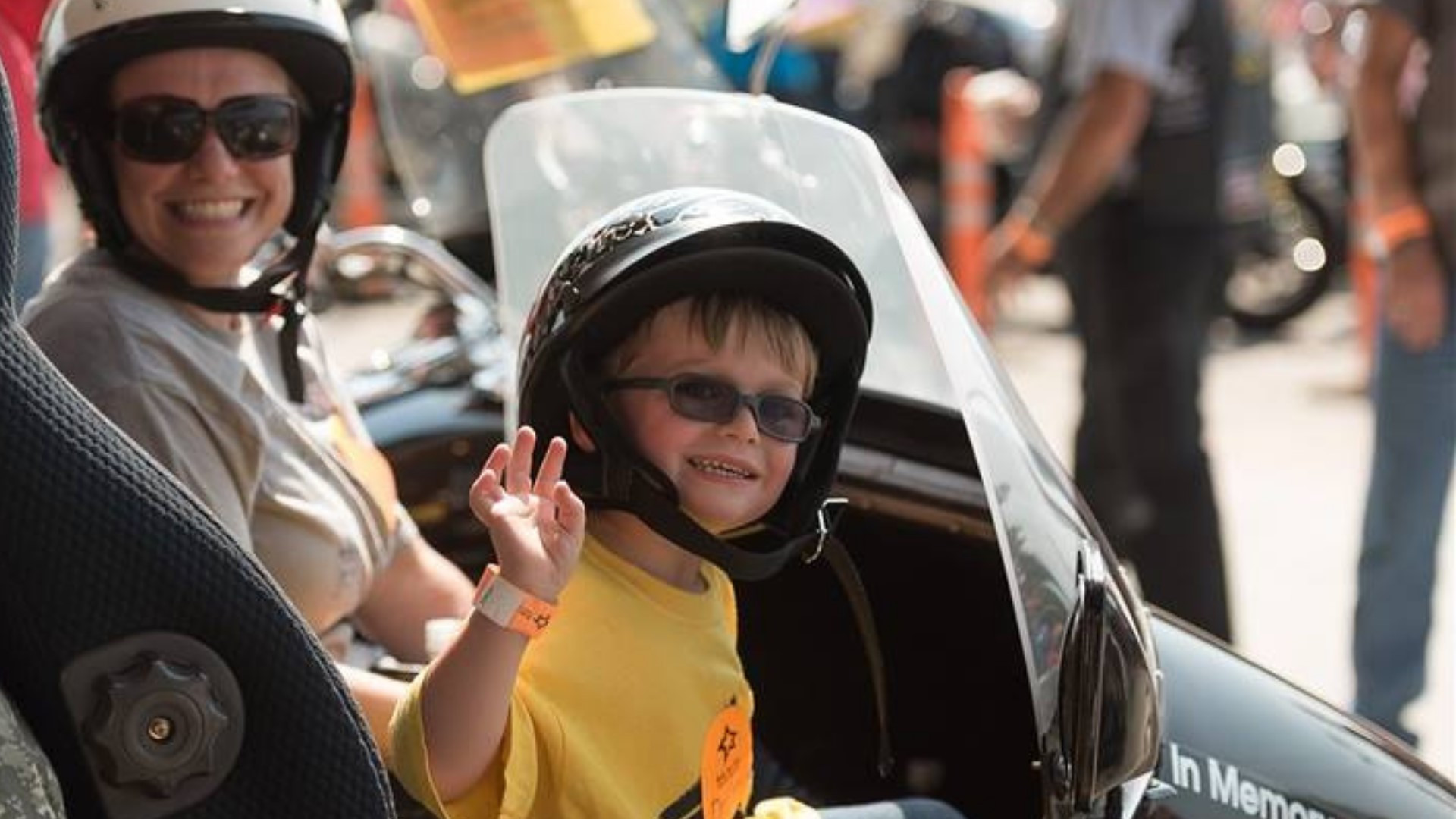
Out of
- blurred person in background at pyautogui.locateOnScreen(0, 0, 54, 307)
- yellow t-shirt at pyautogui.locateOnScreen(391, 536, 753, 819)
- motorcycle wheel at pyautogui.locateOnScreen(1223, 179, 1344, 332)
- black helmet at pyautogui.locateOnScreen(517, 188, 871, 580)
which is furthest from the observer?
motorcycle wheel at pyautogui.locateOnScreen(1223, 179, 1344, 332)

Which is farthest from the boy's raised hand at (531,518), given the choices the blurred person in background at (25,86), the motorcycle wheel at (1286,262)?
the motorcycle wheel at (1286,262)

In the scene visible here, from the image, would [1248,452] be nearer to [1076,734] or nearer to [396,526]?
[396,526]

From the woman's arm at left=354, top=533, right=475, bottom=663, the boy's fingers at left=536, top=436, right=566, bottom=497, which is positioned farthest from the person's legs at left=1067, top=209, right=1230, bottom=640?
the boy's fingers at left=536, top=436, right=566, bottom=497

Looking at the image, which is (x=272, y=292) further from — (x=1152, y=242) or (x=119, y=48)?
(x=1152, y=242)

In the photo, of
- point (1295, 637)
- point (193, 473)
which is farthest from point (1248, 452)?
point (193, 473)

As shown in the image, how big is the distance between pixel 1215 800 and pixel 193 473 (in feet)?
3.58

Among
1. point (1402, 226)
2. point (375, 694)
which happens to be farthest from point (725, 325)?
Answer: point (1402, 226)

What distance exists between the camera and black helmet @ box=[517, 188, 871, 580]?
83.7 inches

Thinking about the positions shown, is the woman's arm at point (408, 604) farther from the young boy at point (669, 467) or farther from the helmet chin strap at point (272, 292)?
the young boy at point (669, 467)

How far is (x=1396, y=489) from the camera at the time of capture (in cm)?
443

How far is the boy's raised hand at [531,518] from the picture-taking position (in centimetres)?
188

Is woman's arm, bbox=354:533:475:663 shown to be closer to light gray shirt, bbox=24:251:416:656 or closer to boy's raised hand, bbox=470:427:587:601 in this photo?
light gray shirt, bbox=24:251:416:656

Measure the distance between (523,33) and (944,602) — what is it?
1.42 metres

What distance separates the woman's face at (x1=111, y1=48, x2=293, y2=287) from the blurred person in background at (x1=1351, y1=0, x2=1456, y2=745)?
2354mm
